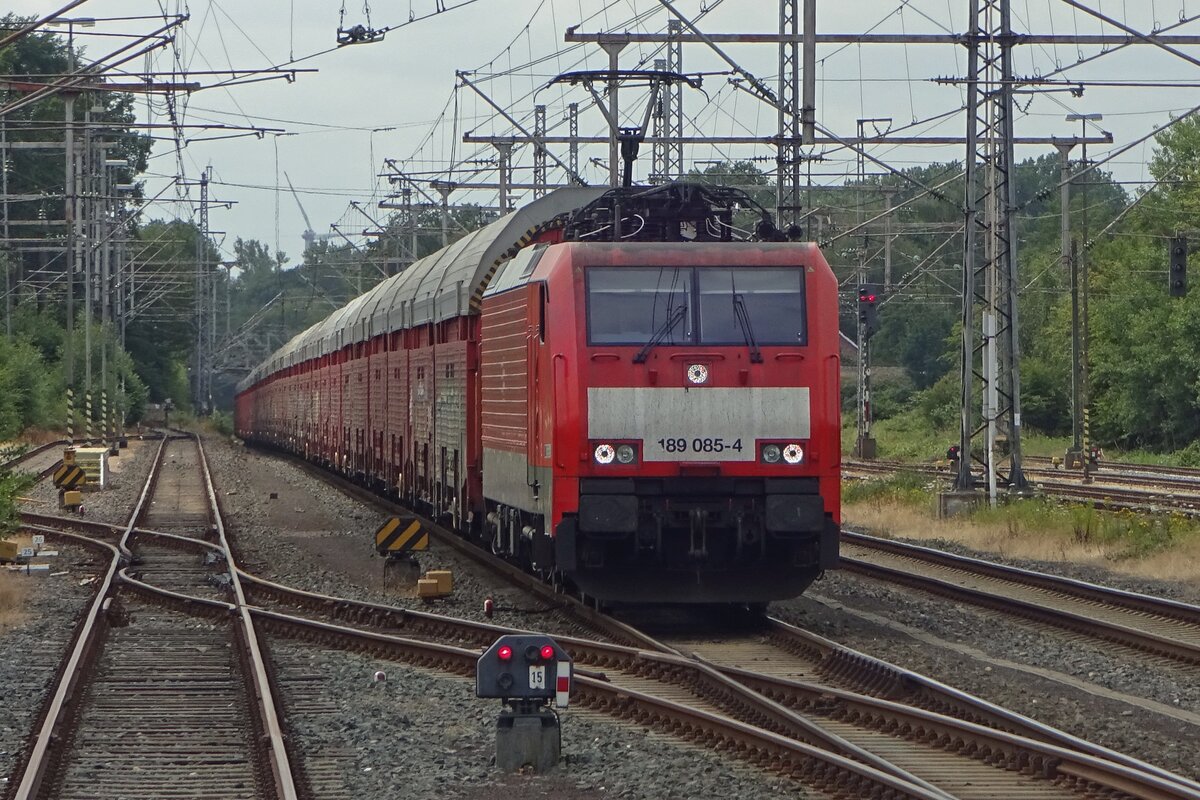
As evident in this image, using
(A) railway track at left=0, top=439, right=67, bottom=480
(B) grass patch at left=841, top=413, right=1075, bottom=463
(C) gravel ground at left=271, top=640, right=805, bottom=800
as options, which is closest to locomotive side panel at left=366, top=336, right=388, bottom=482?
(A) railway track at left=0, top=439, right=67, bottom=480

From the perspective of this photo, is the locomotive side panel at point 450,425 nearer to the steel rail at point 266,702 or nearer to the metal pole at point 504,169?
the steel rail at point 266,702

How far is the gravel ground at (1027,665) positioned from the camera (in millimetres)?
9867

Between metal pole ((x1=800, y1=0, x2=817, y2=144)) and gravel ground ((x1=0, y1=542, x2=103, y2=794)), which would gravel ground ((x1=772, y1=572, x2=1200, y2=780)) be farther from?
metal pole ((x1=800, y1=0, x2=817, y2=144))

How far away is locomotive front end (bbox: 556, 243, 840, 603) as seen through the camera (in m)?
13.3

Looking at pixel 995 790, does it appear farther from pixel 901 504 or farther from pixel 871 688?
pixel 901 504

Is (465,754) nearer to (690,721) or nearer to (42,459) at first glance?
(690,721)

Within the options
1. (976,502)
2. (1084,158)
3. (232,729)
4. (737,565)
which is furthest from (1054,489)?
(232,729)

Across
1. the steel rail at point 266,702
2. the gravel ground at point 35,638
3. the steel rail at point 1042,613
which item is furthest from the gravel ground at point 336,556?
the steel rail at point 1042,613

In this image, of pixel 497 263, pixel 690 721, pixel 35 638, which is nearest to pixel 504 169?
pixel 497 263

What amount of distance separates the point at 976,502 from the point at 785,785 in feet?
56.8

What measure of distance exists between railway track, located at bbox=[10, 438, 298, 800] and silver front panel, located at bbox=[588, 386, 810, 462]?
307 cm

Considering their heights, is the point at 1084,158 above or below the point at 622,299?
above

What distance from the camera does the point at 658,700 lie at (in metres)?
10.4

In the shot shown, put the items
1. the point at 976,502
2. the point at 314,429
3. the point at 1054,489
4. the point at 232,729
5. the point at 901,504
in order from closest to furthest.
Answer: the point at 232,729
the point at 976,502
the point at 901,504
the point at 1054,489
the point at 314,429
